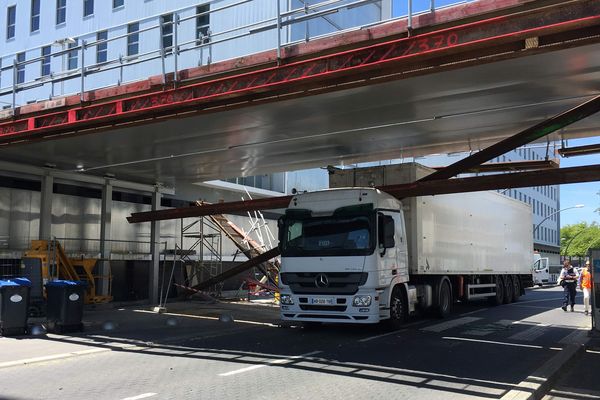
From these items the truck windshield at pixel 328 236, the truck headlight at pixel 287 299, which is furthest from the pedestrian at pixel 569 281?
the truck headlight at pixel 287 299

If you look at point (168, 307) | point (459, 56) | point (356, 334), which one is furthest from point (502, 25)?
point (168, 307)

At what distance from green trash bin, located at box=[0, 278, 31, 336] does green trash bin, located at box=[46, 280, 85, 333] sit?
60 centimetres

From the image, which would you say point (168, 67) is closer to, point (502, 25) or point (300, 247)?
point (300, 247)

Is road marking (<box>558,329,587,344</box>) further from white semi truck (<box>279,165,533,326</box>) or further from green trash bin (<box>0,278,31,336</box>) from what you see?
green trash bin (<box>0,278,31,336</box>)

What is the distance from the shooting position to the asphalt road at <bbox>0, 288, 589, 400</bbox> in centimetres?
720

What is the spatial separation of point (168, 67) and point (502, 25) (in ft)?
55.9

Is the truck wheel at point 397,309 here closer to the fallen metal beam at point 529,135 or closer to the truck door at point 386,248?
the truck door at point 386,248

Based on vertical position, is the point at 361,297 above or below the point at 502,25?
below

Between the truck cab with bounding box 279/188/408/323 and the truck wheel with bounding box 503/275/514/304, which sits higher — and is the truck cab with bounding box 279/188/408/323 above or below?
above

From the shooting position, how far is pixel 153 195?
22.1m

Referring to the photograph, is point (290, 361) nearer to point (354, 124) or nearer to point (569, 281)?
point (354, 124)

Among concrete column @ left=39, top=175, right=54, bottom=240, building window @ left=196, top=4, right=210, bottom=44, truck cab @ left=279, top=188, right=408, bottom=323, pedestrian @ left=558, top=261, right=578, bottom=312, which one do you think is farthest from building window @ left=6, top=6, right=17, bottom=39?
pedestrian @ left=558, top=261, right=578, bottom=312

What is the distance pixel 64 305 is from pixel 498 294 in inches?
600

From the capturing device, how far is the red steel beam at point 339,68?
7383 mm
